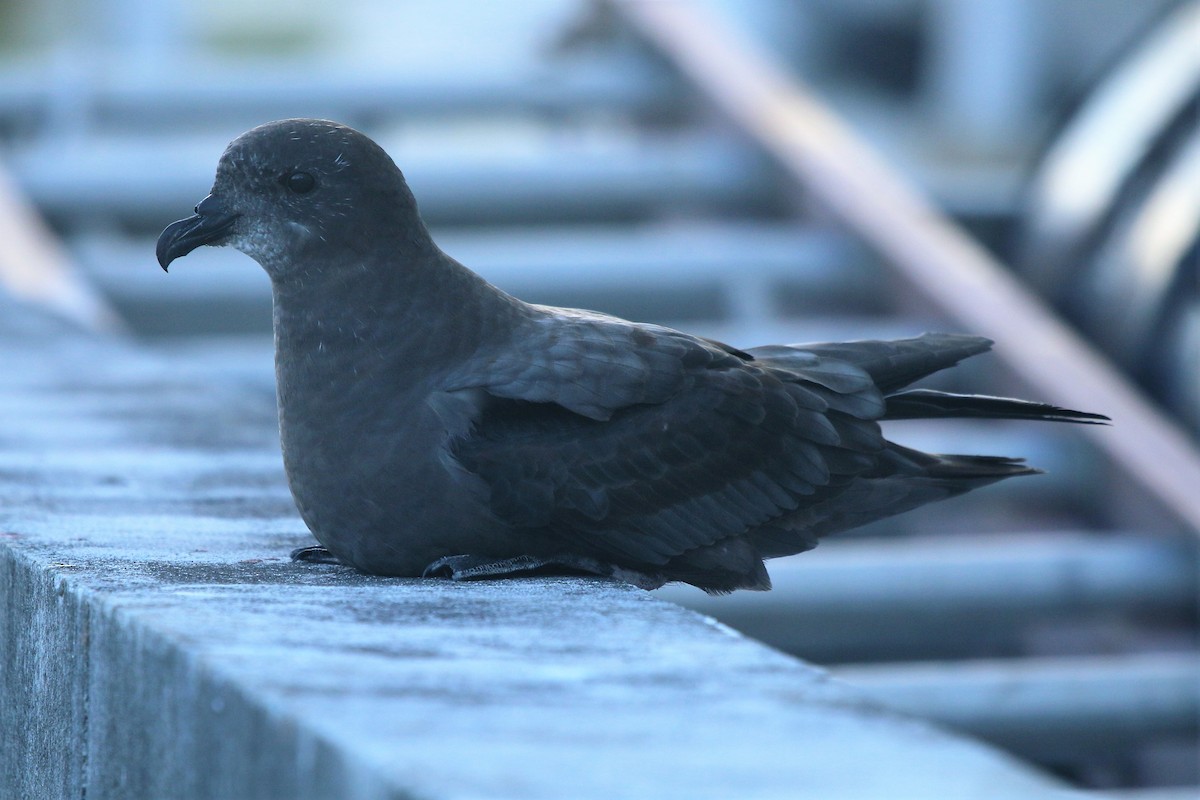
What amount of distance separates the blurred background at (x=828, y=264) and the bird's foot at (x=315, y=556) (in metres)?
2.29

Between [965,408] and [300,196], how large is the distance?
55.3 inches

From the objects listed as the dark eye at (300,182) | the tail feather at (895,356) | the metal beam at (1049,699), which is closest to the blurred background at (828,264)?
the metal beam at (1049,699)

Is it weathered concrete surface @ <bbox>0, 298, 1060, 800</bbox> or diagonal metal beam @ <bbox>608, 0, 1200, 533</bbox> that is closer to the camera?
weathered concrete surface @ <bbox>0, 298, 1060, 800</bbox>

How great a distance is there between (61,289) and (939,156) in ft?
35.3

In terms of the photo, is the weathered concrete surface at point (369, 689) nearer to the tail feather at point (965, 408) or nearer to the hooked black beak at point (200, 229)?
the hooked black beak at point (200, 229)

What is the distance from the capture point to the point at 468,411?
2736 millimetres

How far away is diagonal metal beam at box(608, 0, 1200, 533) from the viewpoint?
586 cm

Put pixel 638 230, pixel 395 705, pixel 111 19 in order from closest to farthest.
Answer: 1. pixel 395 705
2. pixel 638 230
3. pixel 111 19

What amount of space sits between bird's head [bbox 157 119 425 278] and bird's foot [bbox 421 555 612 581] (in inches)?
23.0

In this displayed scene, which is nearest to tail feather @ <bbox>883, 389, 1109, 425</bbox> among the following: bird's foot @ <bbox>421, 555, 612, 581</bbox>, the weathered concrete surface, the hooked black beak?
bird's foot @ <bbox>421, 555, 612, 581</bbox>

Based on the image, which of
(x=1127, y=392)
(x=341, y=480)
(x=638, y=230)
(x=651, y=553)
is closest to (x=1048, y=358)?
(x=1127, y=392)

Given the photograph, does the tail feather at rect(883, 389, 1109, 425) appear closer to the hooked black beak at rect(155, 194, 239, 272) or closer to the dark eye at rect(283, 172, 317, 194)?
the dark eye at rect(283, 172, 317, 194)

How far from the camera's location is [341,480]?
273 cm

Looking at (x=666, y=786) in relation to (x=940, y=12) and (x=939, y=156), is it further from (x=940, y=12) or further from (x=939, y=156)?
(x=940, y=12)
